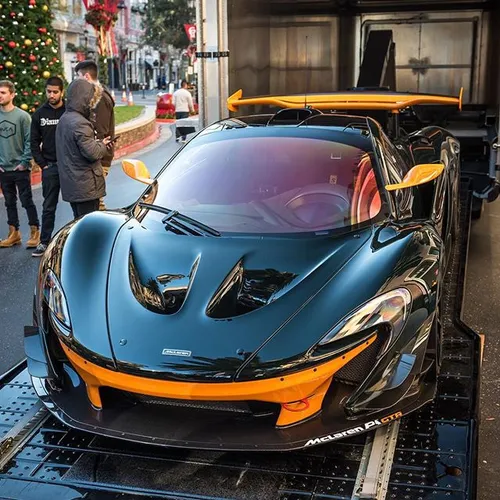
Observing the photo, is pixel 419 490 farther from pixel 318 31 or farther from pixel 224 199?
pixel 318 31

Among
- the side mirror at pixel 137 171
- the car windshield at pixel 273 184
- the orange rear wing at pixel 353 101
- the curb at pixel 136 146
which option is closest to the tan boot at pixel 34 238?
the orange rear wing at pixel 353 101

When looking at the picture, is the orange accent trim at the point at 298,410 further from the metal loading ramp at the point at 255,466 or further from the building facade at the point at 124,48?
the building facade at the point at 124,48

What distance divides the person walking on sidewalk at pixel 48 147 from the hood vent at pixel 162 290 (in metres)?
4.30

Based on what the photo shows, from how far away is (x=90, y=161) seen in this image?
6820mm

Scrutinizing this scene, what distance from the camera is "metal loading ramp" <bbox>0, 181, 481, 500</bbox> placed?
111 inches

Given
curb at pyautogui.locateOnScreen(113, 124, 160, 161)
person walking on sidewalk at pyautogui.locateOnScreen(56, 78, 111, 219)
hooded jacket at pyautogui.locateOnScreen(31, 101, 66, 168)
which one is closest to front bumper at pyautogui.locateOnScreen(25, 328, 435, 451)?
person walking on sidewalk at pyautogui.locateOnScreen(56, 78, 111, 219)

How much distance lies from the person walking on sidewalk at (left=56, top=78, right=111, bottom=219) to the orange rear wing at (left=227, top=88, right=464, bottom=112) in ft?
4.65

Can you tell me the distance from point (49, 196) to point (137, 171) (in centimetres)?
323

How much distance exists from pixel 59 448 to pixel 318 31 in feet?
31.1

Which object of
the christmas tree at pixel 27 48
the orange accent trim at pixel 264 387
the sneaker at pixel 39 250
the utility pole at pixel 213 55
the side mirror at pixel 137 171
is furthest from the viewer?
the christmas tree at pixel 27 48

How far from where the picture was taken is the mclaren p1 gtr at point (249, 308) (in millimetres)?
2832

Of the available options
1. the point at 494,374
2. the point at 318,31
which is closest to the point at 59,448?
the point at 494,374

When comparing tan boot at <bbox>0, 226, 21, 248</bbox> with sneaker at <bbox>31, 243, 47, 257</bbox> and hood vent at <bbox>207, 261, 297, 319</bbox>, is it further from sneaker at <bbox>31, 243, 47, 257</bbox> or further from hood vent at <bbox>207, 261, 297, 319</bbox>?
hood vent at <bbox>207, 261, 297, 319</bbox>

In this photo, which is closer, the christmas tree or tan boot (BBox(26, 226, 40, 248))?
tan boot (BBox(26, 226, 40, 248))
